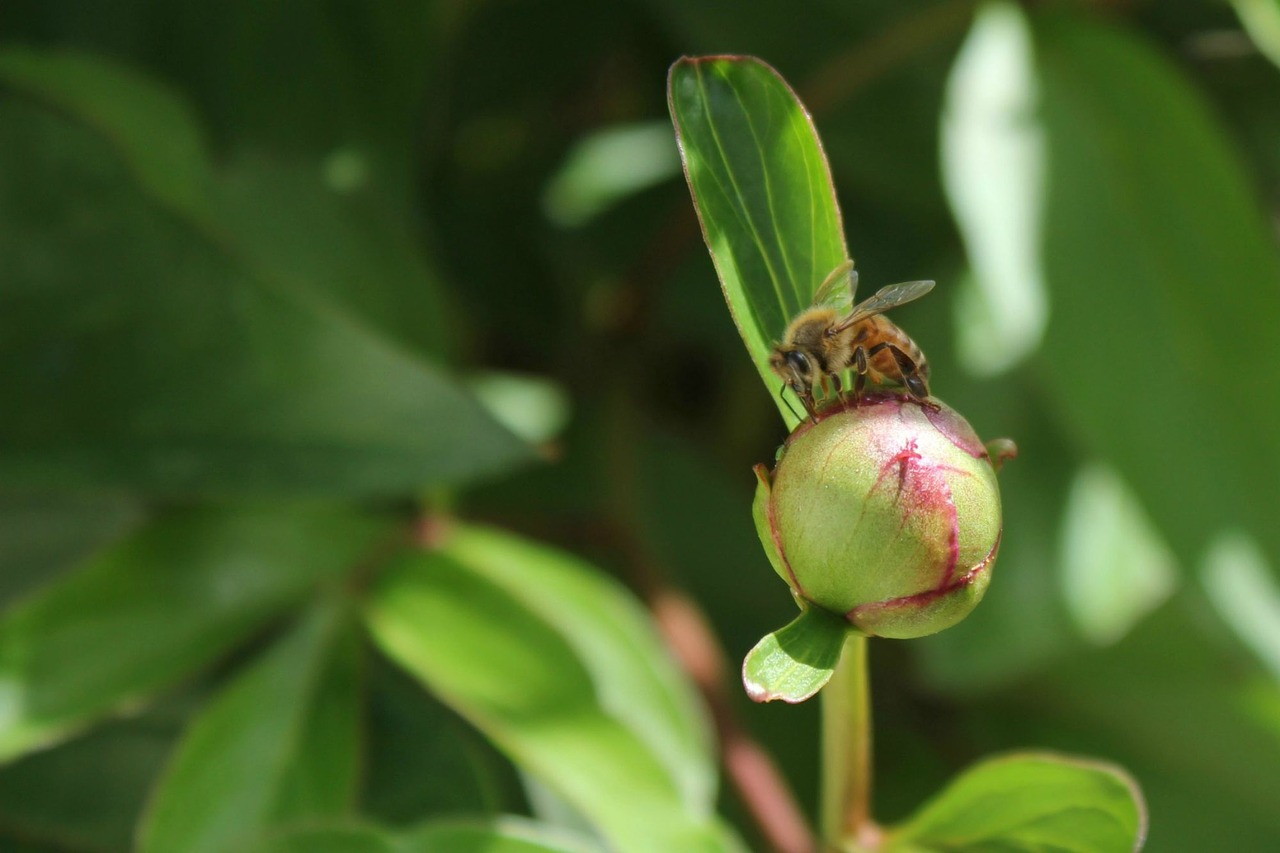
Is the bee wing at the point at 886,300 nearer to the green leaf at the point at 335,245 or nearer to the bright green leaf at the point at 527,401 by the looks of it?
the green leaf at the point at 335,245

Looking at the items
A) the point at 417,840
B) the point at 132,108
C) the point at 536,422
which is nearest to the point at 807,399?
the point at 417,840

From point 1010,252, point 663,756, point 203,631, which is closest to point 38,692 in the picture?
point 203,631

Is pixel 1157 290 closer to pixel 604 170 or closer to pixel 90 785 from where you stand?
pixel 604 170

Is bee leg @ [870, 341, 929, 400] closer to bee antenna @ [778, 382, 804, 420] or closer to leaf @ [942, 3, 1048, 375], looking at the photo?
bee antenna @ [778, 382, 804, 420]

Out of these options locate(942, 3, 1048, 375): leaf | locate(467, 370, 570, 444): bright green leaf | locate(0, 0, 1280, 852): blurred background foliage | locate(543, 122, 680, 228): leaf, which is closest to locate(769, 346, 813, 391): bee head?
locate(0, 0, 1280, 852): blurred background foliage

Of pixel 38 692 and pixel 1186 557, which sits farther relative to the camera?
pixel 1186 557

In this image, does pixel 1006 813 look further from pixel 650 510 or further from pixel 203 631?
pixel 650 510
